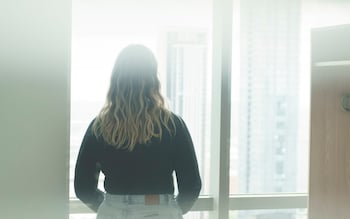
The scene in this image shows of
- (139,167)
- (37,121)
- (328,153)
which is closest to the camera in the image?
(139,167)

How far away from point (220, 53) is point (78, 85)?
0.46 m

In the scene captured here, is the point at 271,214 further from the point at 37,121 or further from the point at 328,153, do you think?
the point at 37,121

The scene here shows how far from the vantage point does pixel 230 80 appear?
5.19 ft

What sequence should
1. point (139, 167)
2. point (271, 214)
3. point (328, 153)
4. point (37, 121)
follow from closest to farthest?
1. point (139, 167)
2. point (37, 121)
3. point (328, 153)
4. point (271, 214)

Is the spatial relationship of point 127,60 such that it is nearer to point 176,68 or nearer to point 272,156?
point 176,68

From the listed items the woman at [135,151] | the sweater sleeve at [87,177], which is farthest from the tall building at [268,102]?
the sweater sleeve at [87,177]

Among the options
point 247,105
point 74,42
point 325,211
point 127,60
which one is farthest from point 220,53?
point 325,211

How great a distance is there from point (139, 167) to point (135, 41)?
1.05 ft

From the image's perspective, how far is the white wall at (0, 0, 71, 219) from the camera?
109 centimetres

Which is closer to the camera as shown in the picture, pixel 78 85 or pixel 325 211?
pixel 78 85

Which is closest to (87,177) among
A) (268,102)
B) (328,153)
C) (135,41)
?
(135,41)

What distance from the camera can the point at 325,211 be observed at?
4.63 ft

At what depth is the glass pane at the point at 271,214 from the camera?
59.5 inches

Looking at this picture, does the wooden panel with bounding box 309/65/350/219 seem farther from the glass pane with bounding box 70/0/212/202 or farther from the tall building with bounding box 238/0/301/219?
the glass pane with bounding box 70/0/212/202
